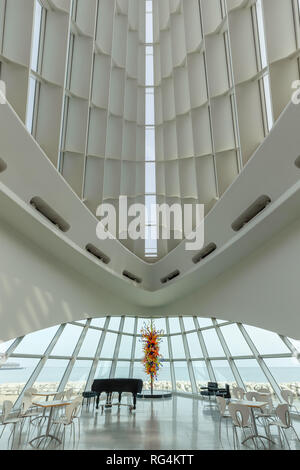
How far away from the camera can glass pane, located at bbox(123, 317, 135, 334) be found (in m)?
17.0

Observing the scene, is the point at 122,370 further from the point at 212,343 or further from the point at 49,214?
the point at 49,214

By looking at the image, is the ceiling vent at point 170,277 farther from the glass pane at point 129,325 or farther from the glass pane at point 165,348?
the glass pane at point 165,348

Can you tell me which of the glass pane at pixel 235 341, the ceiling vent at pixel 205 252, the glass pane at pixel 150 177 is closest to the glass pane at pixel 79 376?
the glass pane at pixel 235 341

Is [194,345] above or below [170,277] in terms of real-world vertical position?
above

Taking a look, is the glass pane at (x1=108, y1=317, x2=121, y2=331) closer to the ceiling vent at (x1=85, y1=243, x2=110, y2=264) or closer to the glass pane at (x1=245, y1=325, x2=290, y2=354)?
the ceiling vent at (x1=85, y1=243, x2=110, y2=264)

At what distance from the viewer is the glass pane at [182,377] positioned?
16000 millimetres

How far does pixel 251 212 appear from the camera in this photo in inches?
289

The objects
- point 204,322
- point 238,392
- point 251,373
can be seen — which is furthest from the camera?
point 204,322

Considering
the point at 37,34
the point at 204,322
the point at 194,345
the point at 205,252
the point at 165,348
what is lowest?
the point at 205,252

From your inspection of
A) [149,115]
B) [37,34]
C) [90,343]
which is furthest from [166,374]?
[37,34]

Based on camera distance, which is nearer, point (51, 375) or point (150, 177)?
point (51, 375)

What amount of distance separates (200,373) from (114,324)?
5.05 metres

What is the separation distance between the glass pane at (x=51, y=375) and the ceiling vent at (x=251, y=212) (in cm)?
924
